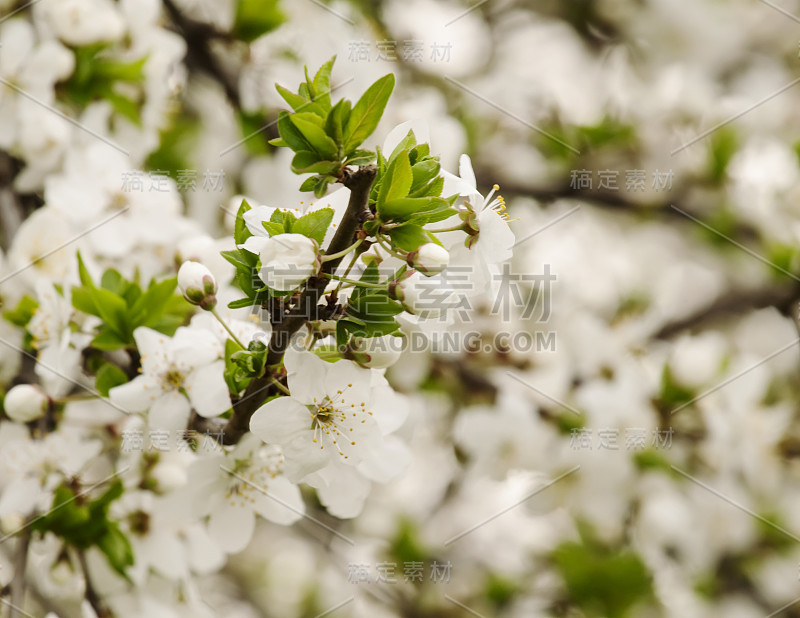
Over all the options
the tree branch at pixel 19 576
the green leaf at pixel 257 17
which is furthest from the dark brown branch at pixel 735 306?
the tree branch at pixel 19 576

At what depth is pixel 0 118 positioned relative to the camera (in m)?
1.40

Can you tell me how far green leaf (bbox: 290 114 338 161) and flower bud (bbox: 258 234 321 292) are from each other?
0.34 ft

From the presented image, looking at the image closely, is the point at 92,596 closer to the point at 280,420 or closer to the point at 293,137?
the point at 280,420

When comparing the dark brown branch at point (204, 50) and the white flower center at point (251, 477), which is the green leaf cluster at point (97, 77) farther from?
the white flower center at point (251, 477)

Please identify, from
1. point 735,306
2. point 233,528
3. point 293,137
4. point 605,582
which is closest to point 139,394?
point 233,528

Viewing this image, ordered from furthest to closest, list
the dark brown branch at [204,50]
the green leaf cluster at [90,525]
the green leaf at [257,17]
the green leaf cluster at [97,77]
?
1. the dark brown branch at [204,50]
2. the green leaf at [257,17]
3. the green leaf cluster at [97,77]
4. the green leaf cluster at [90,525]

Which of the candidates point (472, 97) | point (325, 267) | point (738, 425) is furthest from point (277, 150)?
point (738, 425)

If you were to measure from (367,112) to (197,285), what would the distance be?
0.30 metres

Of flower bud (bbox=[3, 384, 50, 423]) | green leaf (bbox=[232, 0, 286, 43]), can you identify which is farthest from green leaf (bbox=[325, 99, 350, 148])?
green leaf (bbox=[232, 0, 286, 43])

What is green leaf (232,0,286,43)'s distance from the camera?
5.28 ft

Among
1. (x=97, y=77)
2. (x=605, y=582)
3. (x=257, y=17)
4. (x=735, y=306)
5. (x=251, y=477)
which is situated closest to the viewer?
(x=251, y=477)

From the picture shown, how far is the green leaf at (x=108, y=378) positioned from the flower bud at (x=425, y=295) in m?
0.55

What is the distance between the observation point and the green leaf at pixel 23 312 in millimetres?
1160

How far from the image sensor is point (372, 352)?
0.75m
